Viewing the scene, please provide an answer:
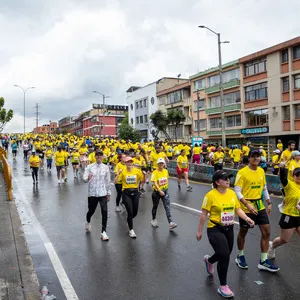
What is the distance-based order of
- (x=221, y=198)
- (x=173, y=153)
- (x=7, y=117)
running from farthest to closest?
(x=7, y=117)
(x=173, y=153)
(x=221, y=198)

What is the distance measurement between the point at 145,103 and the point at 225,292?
5991cm

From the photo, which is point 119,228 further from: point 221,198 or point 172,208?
point 221,198

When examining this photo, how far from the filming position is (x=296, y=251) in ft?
21.4

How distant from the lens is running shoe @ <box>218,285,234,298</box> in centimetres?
466

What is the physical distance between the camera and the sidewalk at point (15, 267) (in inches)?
188

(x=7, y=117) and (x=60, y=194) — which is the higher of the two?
(x=7, y=117)

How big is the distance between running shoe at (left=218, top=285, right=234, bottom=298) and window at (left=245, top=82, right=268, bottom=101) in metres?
32.8

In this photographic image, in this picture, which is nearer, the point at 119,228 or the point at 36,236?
the point at 36,236

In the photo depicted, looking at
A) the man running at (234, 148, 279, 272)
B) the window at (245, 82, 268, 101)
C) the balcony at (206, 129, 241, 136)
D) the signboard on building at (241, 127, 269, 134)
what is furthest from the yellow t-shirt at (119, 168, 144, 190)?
the balcony at (206, 129, 241, 136)

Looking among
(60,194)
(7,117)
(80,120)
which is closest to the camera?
(60,194)

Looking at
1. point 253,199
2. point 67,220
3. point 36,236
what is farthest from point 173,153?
point 253,199

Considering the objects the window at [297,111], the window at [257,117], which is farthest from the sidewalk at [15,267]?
the window at [257,117]

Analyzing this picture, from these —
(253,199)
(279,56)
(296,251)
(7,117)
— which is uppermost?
(279,56)

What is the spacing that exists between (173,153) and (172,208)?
1446 cm
